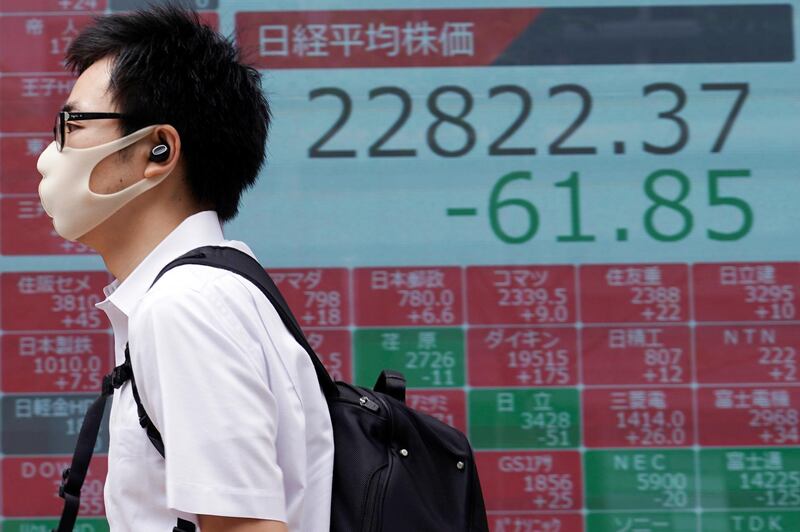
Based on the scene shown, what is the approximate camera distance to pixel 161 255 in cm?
115

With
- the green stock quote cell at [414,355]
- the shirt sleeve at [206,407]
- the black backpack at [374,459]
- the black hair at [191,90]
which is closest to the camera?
the shirt sleeve at [206,407]

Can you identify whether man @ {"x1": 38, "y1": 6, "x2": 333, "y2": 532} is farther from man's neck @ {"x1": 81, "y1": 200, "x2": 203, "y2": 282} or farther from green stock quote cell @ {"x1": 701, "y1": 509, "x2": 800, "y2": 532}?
green stock quote cell @ {"x1": 701, "y1": 509, "x2": 800, "y2": 532}

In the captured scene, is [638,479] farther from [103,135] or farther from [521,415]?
[103,135]

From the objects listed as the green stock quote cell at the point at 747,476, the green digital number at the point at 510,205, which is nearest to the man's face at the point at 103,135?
the green digital number at the point at 510,205

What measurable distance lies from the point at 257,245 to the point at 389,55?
46cm

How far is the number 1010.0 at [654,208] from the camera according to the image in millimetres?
2127

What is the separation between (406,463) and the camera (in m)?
1.13

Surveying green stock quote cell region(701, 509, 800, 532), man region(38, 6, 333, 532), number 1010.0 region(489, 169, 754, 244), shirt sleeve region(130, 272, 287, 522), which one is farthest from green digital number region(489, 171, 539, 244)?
shirt sleeve region(130, 272, 287, 522)

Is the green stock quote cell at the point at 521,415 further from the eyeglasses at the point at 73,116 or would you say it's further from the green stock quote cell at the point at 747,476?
the eyeglasses at the point at 73,116

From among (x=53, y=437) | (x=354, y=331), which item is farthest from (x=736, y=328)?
(x=53, y=437)

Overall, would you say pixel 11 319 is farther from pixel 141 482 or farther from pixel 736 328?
pixel 736 328

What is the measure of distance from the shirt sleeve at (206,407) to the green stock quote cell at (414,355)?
111 centimetres

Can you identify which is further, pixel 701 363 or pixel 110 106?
pixel 701 363

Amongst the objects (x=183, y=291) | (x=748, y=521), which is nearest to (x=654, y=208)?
(x=748, y=521)
